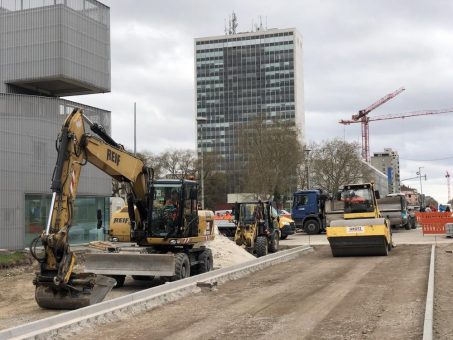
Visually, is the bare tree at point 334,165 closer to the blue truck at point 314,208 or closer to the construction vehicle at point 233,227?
the blue truck at point 314,208

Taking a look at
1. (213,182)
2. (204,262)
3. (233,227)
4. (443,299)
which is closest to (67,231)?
(204,262)

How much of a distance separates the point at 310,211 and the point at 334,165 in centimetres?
3364

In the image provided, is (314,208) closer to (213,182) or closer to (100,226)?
(100,226)

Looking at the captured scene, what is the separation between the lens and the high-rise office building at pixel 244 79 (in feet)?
454

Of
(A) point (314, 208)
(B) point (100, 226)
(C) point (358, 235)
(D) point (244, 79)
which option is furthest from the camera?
(D) point (244, 79)

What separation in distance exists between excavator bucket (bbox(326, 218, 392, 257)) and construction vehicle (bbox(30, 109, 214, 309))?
5843 mm

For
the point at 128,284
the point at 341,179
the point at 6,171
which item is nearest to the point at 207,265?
the point at 128,284

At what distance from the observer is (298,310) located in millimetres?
10500

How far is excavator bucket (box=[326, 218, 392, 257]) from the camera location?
20.3 meters

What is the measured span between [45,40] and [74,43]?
4.92 ft

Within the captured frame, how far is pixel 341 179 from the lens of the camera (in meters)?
72.2

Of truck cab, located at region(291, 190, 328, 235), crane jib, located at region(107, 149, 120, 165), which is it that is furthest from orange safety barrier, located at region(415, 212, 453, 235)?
crane jib, located at region(107, 149, 120, 165)

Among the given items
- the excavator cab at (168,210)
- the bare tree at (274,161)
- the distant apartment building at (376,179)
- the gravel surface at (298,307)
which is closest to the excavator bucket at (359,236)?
the gravel surface at (298,307)

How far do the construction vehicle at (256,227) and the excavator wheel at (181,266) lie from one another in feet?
28.4
